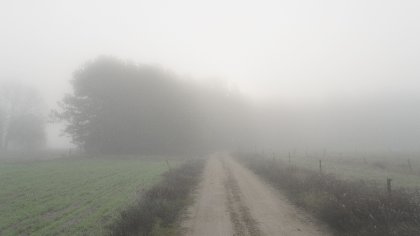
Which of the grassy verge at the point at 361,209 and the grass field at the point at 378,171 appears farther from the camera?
the grass field at the point at 378,171

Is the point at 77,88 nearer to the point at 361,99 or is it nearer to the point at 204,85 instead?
the point at 204,85

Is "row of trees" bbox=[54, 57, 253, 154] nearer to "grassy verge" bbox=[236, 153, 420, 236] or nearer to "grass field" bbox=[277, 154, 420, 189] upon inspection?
"grass field" bbox=[277, 154, 420, 189]

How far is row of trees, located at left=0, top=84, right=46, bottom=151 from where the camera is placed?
232 feet

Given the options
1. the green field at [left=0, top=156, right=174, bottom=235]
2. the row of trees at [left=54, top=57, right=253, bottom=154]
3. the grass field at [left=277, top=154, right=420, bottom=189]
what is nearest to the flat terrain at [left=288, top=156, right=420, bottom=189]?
the grass field at [left=277, top=154, right=420, bottom=189]

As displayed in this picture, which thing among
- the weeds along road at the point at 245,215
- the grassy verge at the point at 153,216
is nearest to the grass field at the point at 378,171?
the weeds along road at the point at 245,215

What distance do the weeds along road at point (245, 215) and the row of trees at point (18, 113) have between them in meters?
70.0

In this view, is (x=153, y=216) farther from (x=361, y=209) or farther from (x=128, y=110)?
(x=128, y=110)

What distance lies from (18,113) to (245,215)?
77173 millimetres

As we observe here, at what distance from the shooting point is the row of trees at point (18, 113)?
232ft

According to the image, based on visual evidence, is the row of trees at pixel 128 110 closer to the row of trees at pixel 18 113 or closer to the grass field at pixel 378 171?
the row of trees at pixel 18 113

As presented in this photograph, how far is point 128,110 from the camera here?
57.3m

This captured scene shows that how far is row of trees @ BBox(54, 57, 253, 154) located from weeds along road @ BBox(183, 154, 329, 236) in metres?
41.8

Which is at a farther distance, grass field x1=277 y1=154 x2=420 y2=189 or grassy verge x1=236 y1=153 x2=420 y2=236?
grass field x1=277 y1=154 x2=420 y2=189

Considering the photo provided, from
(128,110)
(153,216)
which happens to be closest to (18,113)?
(128,110)
